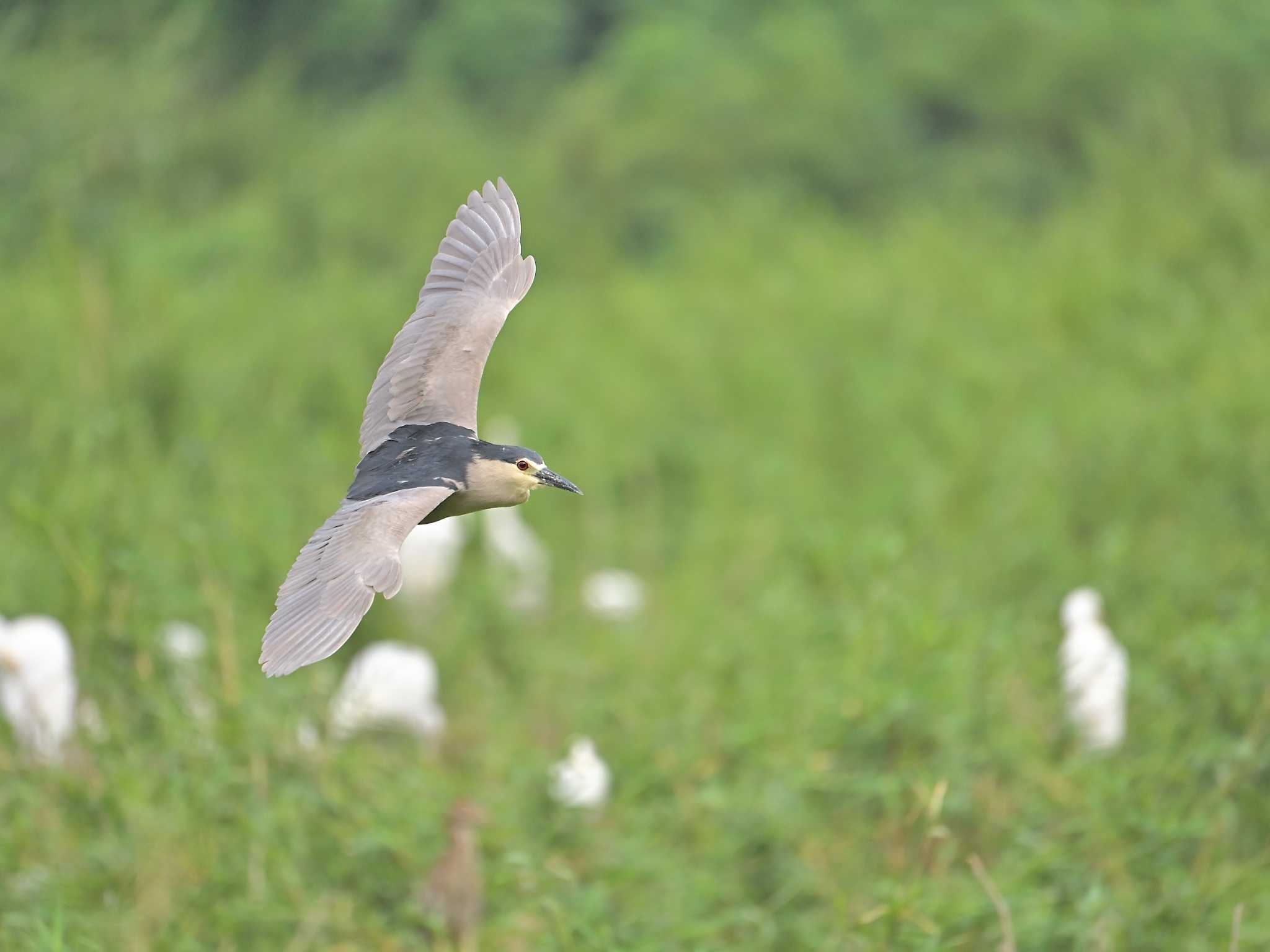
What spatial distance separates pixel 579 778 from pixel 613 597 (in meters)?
2.41

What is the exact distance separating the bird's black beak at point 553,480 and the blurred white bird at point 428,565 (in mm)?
3687

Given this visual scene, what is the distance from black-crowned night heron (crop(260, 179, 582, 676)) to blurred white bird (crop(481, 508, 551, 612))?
3486mm

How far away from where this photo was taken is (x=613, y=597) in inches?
242

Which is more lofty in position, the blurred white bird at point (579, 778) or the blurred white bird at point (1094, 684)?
the blurred white bird at point (1094, 684)

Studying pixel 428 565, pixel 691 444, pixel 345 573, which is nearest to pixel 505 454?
pixel 345 573

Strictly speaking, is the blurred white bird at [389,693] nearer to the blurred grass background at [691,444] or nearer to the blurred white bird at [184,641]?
the blurred grass background at [691,444]

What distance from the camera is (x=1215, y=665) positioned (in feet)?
14.6

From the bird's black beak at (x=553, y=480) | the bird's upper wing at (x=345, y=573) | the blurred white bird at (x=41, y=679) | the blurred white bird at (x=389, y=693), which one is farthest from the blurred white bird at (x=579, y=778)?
the bird's upper wing at (x=345, y=573)

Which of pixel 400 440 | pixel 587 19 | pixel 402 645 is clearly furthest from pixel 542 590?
pixel 587 19

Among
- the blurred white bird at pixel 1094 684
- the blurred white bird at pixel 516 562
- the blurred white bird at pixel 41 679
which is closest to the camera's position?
the blurred white bird at pixel 41 679

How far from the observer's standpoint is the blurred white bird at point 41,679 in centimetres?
385

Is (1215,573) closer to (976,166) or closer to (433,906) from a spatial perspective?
(433,906)

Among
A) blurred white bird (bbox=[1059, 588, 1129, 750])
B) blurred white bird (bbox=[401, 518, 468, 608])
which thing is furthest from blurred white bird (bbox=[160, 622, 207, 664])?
blurred white bird (bbox=[1059, 588, 1129, 750])

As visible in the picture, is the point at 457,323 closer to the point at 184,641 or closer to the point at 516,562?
the point at 184,641
